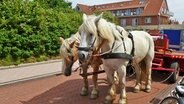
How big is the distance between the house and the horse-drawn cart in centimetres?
4202

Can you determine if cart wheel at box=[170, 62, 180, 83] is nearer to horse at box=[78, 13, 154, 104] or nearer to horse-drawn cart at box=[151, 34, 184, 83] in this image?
horse-drawn cart at box=[151, 34, 184, 83]

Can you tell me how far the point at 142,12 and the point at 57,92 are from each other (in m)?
47.5

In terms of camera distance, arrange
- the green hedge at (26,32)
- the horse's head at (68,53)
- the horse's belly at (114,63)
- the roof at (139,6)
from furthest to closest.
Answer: the roof at (139,6) → the green hedge at (26,32) → the horse's head at (68,53) → the horse's belly at (114,63)

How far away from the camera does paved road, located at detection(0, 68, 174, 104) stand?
6656mm

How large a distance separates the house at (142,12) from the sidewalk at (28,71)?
133 feet

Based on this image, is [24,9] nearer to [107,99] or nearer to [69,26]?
[69,26]

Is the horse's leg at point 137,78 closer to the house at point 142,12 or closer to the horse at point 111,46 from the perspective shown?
the horse at point 111,46

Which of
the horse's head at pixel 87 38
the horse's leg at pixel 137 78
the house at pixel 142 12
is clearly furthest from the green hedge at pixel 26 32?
the house at pixel 142 12

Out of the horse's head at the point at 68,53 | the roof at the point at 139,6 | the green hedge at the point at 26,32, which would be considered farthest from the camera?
the roof at the point at 139,6

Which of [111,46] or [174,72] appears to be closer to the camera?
[111,46]

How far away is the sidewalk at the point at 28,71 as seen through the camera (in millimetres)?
8711

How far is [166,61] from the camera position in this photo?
8.77 meters

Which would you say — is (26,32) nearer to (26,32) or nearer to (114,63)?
(26,32)

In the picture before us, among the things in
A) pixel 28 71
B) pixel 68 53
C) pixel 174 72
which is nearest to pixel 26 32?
pixel 28 71
